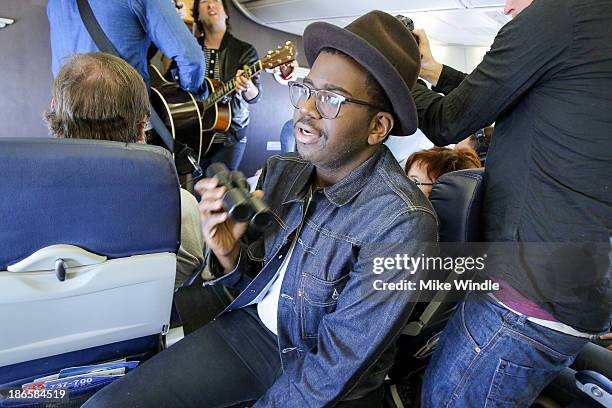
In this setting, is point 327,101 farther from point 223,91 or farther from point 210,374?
point 223,91

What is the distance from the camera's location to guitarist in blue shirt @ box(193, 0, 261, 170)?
10.2 feet

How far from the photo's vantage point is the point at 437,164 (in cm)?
161

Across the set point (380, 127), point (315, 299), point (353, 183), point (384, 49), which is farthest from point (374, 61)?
point (315, 299)

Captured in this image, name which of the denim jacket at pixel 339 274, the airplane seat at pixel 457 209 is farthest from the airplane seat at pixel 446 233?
the denim jacket at pixel 339 274

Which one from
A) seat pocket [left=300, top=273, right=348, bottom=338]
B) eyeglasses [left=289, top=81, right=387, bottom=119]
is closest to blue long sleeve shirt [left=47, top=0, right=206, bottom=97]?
eyeglasses [left=289, top=81, right=387, bottom=119]

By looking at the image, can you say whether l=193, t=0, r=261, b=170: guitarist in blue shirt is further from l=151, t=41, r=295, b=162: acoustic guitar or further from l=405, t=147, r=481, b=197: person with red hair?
l=405, t=147, r=481, b=197: person with red hair

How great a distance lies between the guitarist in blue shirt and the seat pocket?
7.47 ft

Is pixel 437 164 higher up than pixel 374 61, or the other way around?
pixel 374 61

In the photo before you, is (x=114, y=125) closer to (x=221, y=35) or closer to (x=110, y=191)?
(x=110, y=191)

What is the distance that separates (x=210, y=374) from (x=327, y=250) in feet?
1.61

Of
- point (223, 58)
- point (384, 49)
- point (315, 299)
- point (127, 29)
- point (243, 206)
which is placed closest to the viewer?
point (243, 206)

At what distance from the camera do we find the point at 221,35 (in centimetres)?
325

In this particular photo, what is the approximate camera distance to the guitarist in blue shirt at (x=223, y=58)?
312cm

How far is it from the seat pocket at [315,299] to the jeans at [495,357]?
329mm
